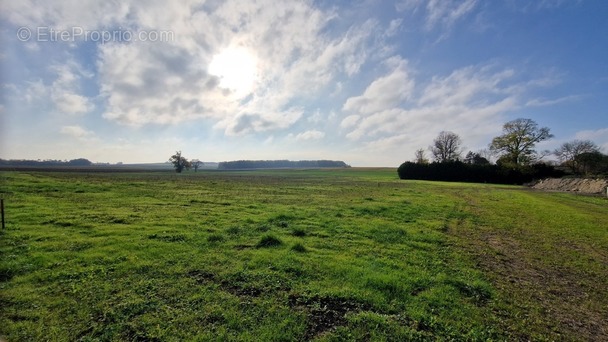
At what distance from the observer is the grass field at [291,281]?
213 inches

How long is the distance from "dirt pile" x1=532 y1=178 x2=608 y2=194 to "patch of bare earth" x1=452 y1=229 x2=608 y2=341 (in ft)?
133

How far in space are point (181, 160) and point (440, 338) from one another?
10287 centimetres

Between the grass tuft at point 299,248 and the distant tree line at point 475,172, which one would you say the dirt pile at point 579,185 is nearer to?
the distant tree line at point 475,172

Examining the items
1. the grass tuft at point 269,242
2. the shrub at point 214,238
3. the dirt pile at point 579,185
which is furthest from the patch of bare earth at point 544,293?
the dirt pile at point 579,185

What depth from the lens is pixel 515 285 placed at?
7.79 m

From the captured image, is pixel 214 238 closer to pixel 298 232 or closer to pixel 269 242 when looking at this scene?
pixel 269 242

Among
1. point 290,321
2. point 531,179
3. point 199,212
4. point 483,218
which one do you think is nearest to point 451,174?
point 531,179

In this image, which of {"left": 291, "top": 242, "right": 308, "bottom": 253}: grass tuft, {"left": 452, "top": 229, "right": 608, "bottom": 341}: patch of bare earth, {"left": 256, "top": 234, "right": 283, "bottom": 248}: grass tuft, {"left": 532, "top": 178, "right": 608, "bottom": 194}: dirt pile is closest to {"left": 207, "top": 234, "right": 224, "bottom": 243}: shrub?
{"left": 256, "top": 234, "right": 283, "bottom": 248}: grass tuft

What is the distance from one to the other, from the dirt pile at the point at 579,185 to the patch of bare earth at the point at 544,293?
133ft

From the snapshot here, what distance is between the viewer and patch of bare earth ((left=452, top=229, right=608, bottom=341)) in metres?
5.74

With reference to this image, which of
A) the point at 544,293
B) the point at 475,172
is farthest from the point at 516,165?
the point at 544,293

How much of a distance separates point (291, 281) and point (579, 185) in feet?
188

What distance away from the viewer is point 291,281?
289 inches

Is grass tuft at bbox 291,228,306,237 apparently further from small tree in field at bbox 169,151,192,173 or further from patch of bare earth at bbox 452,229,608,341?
small tree in field at bbox 169,151,192,173
